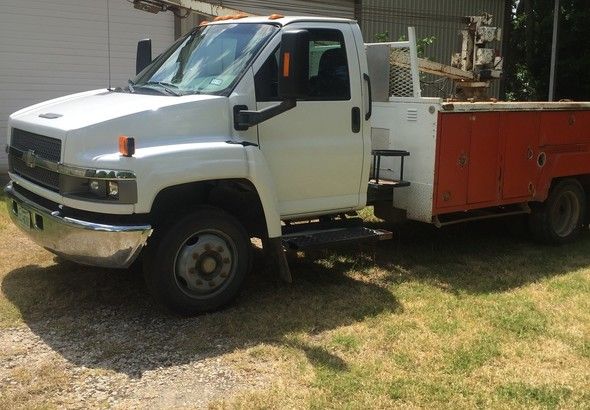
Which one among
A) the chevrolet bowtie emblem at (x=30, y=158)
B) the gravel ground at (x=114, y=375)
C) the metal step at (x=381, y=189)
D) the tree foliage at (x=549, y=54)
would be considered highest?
the tree foliage at (x=549, y=54)

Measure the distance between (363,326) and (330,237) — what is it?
929 mm

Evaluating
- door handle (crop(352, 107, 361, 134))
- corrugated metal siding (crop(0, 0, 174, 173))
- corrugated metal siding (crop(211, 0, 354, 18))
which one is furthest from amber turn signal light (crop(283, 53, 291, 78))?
corrugated metal siding (crop(211, 0, 354, 18))

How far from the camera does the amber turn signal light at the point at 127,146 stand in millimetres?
4500

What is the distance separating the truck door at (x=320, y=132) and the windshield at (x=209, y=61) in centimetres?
20

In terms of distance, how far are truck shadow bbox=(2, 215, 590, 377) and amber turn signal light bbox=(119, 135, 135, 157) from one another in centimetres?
131

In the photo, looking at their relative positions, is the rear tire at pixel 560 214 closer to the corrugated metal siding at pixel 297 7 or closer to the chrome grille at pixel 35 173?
the chrome grille at pixel 35 173

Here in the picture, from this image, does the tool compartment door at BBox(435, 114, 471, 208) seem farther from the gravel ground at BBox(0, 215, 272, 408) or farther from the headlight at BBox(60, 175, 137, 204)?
the headlight at BBox(60, 175, 137, 204)

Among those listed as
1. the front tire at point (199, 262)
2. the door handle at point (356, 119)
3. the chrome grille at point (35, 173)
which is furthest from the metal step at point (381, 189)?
the chrome grille at point (35, 173)

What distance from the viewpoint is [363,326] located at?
5.07 meters

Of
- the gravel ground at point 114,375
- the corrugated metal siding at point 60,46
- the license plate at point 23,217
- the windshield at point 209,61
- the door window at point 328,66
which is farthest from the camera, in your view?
the corrugated metal siding at point 60,46

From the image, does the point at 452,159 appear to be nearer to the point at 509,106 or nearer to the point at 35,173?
the point at 509,106

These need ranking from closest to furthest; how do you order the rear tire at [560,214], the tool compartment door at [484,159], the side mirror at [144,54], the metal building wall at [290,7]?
the tool compartment door at [484,159], the side mirror at [144,54], the rear tire at [560,214], the metal building wall at [290,7]

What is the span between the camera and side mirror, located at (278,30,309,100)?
4.78 meters

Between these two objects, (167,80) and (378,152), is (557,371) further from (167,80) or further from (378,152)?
(167,80)
